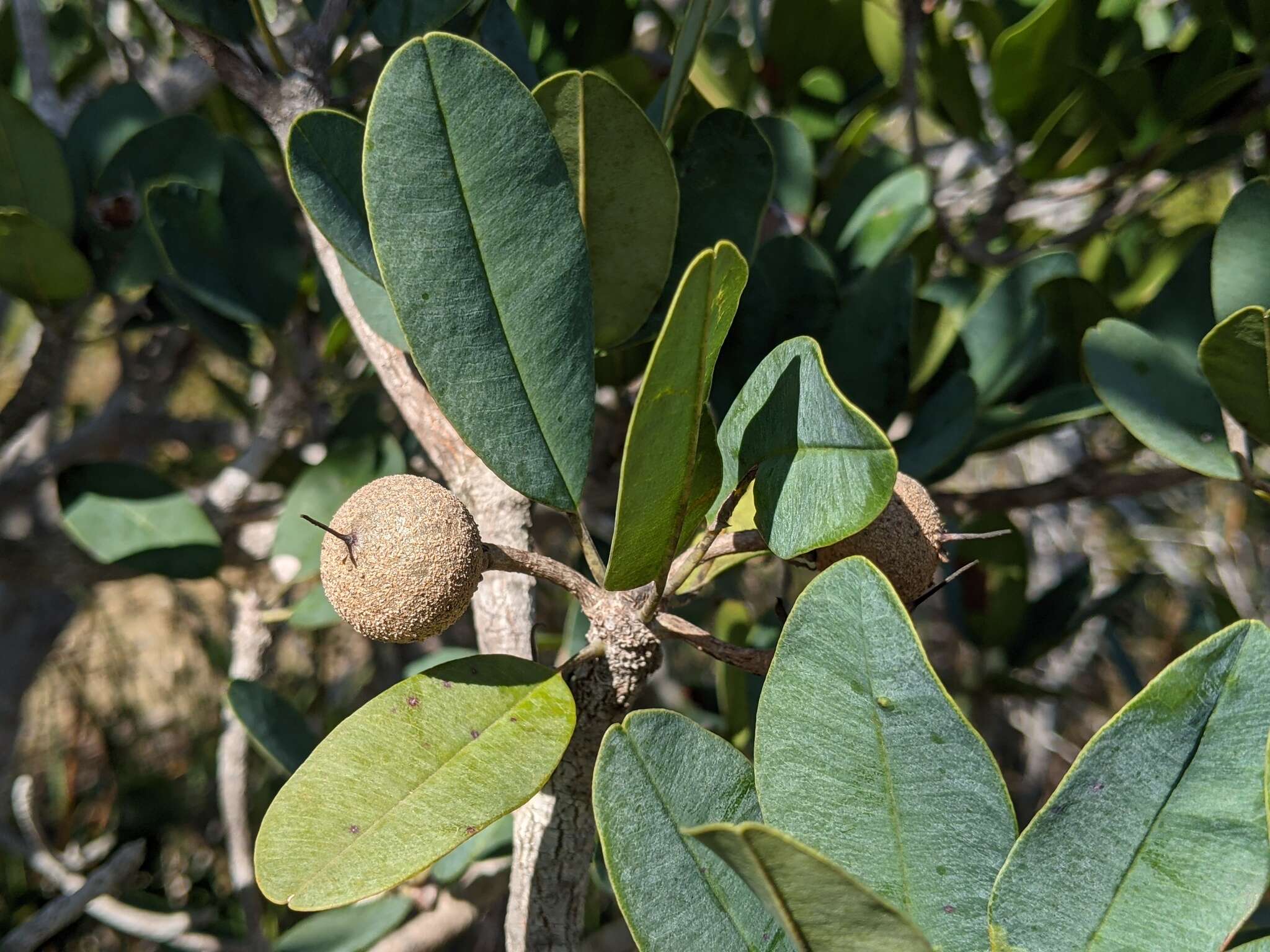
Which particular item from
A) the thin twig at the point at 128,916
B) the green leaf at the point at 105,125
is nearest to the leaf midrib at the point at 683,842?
the thin twig at the point at 128,916

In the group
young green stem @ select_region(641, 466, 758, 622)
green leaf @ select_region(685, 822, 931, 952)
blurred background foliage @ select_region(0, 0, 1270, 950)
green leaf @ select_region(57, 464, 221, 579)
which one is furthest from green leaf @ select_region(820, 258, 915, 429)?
green leaf @ select_region(57, 464, 221, 579)

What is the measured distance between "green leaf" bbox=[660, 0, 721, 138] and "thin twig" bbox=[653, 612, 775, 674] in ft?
1.12

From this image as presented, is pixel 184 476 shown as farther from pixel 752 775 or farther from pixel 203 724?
pixel 752 775

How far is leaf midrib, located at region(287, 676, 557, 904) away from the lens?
0.49 m

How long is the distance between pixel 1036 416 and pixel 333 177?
2.21 ft

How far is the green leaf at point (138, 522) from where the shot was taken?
1135 millimetres

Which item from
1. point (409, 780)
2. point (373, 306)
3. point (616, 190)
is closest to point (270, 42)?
point (373, 306)

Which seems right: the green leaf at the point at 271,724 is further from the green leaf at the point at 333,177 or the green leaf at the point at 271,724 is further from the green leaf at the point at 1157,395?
the green leaf at the point at 1157,395

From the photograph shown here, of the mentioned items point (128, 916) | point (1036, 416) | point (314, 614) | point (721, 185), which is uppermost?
point (721, 185)

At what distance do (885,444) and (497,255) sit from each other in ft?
0.76

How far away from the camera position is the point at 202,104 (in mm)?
1737

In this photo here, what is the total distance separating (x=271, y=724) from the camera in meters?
0.94

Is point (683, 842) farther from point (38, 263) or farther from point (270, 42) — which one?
point (38, 263)

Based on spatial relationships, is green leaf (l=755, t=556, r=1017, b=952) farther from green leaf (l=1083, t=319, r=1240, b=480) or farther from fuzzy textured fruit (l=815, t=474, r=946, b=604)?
green leaf (l=1083, t=319, r=1240, b=480)
